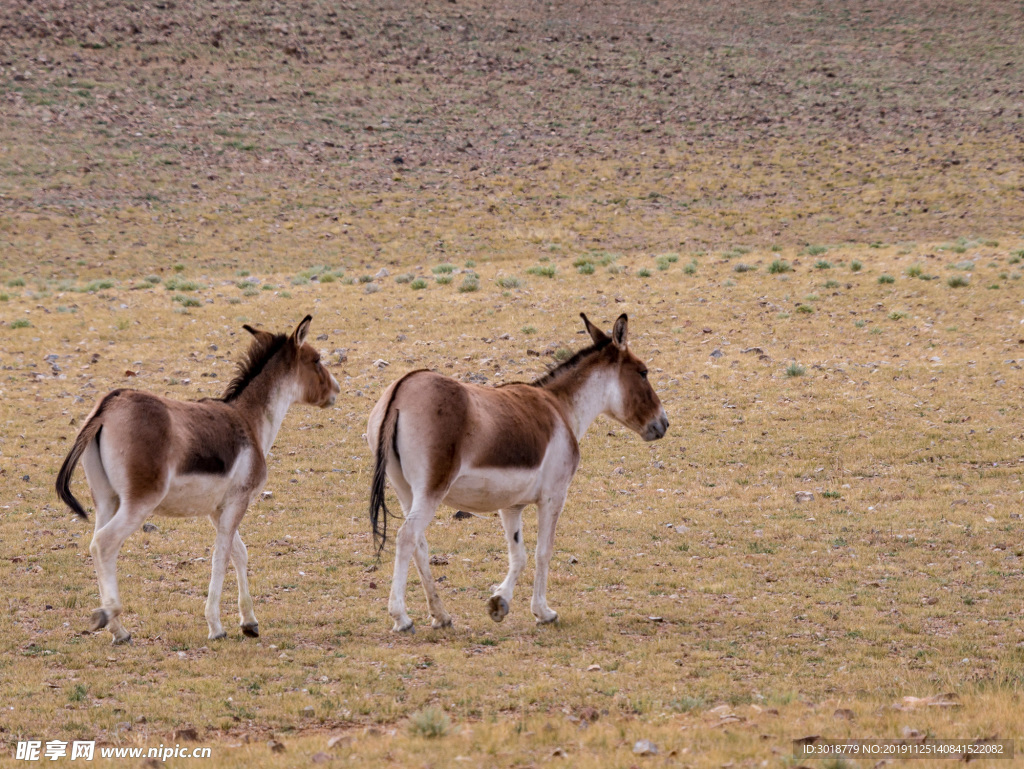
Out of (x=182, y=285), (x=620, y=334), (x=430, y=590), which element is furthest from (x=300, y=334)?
(x=182, y=285)

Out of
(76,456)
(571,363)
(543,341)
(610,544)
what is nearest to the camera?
(76,456)

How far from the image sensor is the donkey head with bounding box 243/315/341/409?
11.3 m

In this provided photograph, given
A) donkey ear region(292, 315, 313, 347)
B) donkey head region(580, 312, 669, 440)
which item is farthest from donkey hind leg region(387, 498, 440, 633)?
donkey head region(580, 312, 669, 440)

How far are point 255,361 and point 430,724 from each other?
17.3ft

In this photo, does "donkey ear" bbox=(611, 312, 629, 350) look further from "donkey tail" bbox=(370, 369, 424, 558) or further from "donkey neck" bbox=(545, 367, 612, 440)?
"donkey tail" bbox=(370, 369, 424, 558)

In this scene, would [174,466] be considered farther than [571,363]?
No

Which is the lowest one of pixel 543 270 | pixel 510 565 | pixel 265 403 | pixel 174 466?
pixel 510 565

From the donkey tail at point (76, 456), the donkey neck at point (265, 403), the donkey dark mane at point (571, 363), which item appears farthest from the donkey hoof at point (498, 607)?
the donkey tail at point (76, 456)

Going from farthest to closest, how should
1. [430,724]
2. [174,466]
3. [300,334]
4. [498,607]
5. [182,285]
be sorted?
[182,285] → [300,334] → [498,607] → [174,466] → [430,724]

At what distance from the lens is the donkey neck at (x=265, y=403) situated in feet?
35.3

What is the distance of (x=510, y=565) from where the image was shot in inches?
411

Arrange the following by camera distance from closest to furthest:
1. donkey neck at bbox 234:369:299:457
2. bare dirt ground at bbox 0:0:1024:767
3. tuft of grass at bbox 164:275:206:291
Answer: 1. bare dirt ground at bbox 0:0:1024:767
2. donkey neck at bbox 234:369:299:457
3. tuft of grass at bbox 164:275:206:291

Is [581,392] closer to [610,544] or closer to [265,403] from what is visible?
[610,544]

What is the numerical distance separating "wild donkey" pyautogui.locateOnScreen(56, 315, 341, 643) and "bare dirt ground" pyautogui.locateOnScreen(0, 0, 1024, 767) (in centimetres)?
74
